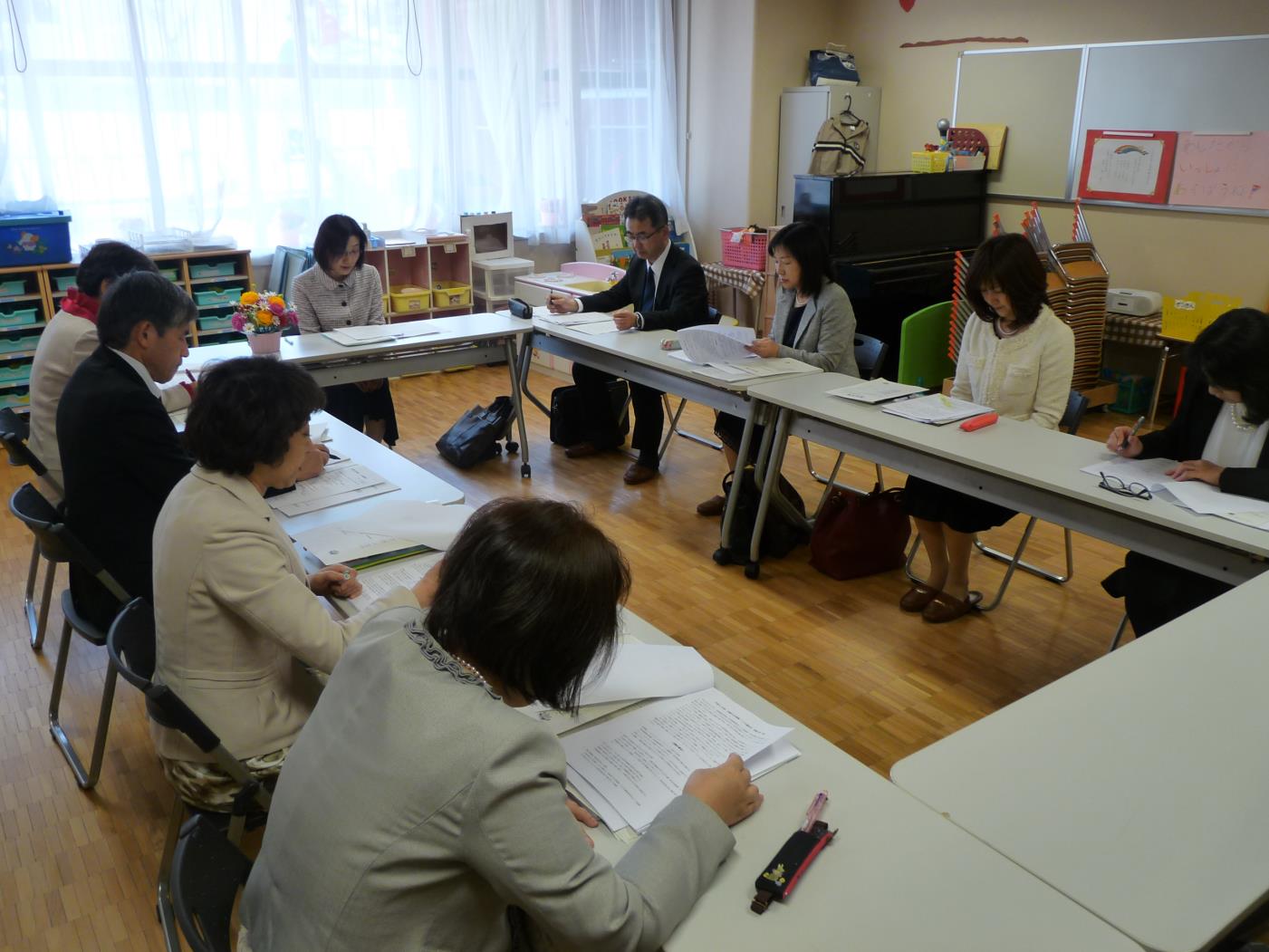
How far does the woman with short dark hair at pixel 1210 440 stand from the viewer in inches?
91.7

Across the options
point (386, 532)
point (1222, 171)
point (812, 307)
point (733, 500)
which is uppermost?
point (1222, 171)

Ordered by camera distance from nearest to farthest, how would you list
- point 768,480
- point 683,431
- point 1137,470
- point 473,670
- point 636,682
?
point 473,670 < point 636,682 < point 1137,470 < point 768,480 < point 683,431

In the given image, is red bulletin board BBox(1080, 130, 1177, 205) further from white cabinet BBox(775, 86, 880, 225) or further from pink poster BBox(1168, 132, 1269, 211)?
white cabinet BBox(775, 86, 880, 225)

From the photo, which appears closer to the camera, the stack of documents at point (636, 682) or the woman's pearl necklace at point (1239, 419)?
the stack of documents at point (636, 682)

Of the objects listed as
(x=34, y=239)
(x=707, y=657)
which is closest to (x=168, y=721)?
(x=707, y=657)

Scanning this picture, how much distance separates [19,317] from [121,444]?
11.8 ft

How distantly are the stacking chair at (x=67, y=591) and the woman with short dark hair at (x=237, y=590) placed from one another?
0.40m

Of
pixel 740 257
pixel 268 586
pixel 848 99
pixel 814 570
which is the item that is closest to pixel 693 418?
pixel 740 257

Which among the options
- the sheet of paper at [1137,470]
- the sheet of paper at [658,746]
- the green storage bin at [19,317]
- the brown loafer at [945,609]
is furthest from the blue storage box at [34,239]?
the sheet of paper at [1137,470]

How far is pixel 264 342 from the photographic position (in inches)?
152

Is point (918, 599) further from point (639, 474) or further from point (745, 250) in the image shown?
point (745, 250)

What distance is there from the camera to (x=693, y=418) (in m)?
5.73

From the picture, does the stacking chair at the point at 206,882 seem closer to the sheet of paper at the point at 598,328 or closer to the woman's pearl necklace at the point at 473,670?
the woman's pearl necklace at the point at 473,670

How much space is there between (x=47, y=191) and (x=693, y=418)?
3705mm
